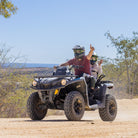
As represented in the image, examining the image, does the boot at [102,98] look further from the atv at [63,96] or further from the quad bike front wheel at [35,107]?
the quad bike front wheel at [35,107]

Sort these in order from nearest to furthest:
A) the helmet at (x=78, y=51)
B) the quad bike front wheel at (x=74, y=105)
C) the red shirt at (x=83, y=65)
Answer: the quad bike front wheel at (x=74, y=105)
the helmet at (x=78, y=51)
the red shirt at (x=83, y=65)

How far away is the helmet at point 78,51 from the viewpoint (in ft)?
30.1

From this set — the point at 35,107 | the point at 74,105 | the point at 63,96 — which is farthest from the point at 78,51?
the point at 35,107

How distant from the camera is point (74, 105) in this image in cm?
851

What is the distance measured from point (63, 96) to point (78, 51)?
4.31 ft

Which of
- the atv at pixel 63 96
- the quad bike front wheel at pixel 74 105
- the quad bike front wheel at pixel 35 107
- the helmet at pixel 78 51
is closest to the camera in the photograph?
the quad bike front wheel at pixel 74 105

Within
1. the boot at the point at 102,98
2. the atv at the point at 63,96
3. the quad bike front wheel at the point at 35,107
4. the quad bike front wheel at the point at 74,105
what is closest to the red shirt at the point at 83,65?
the atv at the point at 63,96

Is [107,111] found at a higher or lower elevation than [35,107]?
lower

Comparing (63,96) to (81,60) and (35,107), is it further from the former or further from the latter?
(81,60)

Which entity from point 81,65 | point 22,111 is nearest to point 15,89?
point 22,111

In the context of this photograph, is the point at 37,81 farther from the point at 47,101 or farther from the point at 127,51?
the point at 127,51

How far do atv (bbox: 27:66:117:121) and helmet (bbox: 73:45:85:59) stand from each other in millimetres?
449

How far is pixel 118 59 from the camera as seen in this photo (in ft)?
98.5

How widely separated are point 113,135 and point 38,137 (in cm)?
139
